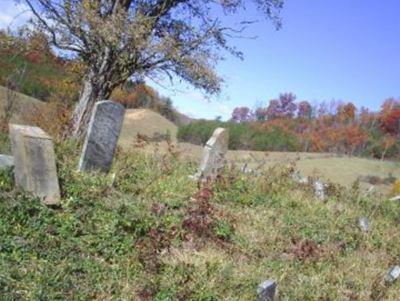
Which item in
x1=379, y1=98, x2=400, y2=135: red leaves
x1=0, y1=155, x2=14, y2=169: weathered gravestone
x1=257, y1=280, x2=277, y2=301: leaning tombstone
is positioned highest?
x1=379, y1=98, x2=400, y2=135: red leaves

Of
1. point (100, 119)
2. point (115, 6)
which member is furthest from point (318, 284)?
point (115, 6)

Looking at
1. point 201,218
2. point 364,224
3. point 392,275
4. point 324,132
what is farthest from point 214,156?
point 324,132

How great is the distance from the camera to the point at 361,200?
13070 millimetres

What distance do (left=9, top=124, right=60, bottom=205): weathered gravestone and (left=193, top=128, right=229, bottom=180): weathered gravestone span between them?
14.5 ft

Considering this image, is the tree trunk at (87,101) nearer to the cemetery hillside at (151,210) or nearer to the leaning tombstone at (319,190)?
the cemetery hillside at (151,210)

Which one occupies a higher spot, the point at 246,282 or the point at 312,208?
the point at 312,208

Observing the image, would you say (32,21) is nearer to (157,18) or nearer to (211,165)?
(157,18)

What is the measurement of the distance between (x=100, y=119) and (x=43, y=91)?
67.4 m

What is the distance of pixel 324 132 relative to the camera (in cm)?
9131

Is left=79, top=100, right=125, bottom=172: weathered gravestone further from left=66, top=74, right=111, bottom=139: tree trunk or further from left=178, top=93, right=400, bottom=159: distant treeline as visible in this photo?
left=178, top=93, right=400, bottom=159: distant treeline

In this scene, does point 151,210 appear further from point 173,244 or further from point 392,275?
point 392,275

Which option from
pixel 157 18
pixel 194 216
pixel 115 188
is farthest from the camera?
pixel 157 18

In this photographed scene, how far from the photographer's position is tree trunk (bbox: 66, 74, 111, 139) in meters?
14.8

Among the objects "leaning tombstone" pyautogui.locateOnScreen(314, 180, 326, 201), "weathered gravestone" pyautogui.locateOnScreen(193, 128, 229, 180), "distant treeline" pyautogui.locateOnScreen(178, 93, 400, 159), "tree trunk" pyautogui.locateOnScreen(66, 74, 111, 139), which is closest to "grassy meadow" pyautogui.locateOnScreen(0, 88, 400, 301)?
"weathered gravestone" pyautogui.locateOnScreen(193, 128, 229, 180)
